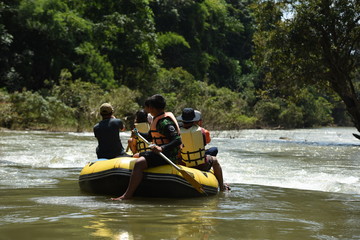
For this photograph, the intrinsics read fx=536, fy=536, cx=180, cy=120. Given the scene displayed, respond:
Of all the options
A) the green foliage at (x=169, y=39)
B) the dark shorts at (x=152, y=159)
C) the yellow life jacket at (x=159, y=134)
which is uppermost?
the green foliage at (x=169, y=39)

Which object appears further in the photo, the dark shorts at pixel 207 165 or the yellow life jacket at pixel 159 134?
the dark shorts at pixel 207 165

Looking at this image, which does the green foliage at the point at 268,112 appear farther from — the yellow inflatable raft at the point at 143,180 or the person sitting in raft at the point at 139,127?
the yellow inflatable raft at the point at 143,180

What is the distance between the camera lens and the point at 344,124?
71.5 m

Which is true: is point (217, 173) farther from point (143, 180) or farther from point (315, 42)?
point (315, 42)

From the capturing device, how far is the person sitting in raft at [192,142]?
7020 mm

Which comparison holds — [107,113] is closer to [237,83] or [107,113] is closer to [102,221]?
[102,221]

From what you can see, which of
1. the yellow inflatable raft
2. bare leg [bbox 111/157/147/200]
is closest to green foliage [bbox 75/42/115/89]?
the yellow inflatable raft

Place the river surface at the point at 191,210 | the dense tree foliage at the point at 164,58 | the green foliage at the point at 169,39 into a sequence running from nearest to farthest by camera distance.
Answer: the river surface at the point at 191,210 < the dense tree foliage at the point at 164,58 < the green foliage at the point at 169,39

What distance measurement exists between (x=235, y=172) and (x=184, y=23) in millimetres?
45378

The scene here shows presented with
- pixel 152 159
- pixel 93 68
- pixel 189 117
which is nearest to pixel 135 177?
pixel 152 159

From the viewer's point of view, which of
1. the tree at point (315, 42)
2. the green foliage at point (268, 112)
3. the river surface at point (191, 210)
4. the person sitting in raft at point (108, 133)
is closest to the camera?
the river surface at point (191, 210)

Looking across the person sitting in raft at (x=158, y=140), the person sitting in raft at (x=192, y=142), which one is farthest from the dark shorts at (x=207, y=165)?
the person sitting in raft at (x=158, y=140)

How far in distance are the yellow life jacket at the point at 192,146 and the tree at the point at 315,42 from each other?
558 inches

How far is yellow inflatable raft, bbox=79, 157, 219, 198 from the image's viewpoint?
249 inches
